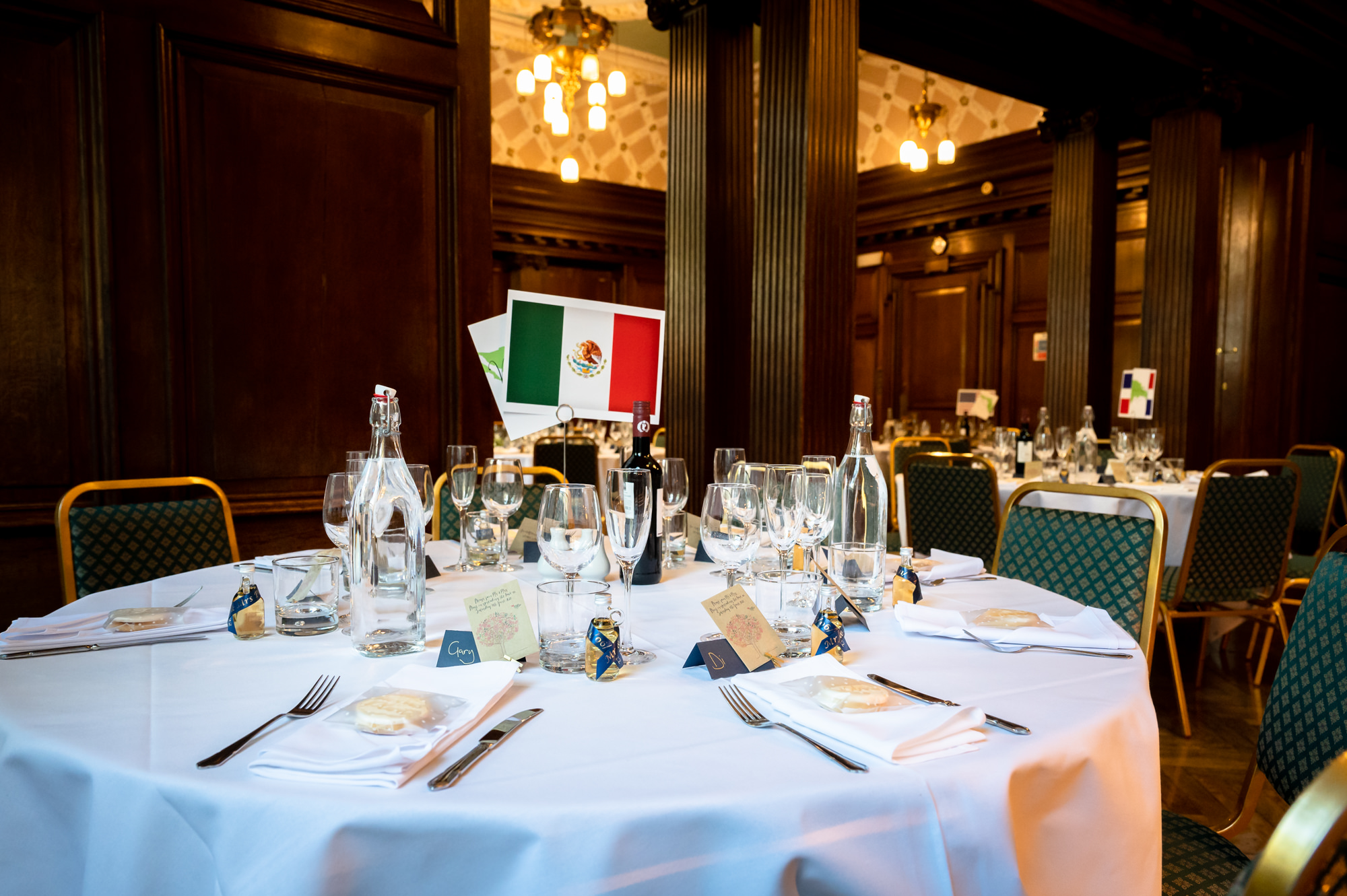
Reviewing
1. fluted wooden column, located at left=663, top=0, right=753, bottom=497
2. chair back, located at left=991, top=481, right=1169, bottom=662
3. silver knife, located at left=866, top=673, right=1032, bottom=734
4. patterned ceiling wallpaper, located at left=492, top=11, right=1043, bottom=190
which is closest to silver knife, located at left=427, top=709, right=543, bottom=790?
silver knife, located at left=866, top=673, right=1032, bottom=734

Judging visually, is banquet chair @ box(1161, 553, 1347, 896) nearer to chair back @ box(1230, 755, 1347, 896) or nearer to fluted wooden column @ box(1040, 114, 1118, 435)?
chair back @ box(1230, 755, 1347, 896)

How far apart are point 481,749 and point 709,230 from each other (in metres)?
3.70

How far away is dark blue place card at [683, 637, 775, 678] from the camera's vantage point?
1.06 m

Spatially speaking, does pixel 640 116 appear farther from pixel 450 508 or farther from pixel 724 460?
pixel 724 460

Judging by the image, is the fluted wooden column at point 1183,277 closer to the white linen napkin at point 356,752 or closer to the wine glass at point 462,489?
the wine glass at point 462,489

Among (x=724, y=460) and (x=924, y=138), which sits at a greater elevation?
(x=924, y=138)

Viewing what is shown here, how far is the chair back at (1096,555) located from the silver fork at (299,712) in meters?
1.34

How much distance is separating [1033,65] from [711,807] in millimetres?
6418

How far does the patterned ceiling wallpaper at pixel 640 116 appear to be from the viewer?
817 centimetres

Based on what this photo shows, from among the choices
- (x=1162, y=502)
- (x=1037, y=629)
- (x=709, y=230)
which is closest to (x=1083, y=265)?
(x=1162, y=502)

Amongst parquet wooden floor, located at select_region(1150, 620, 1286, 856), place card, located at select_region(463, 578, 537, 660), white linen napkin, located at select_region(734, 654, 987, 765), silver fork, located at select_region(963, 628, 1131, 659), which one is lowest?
parquet wooden floor, located at select_region(1150, 620, 1286, 856)

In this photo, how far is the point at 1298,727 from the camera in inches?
47.8

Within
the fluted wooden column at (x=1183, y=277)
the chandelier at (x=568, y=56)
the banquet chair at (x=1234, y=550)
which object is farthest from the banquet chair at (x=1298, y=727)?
the chandelier at (x=568, y=56)

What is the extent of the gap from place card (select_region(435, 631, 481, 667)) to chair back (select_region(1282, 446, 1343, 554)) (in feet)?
14.0
